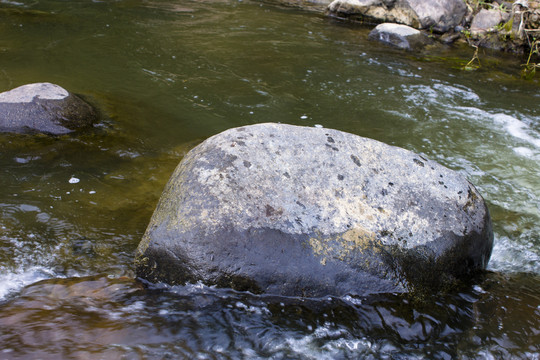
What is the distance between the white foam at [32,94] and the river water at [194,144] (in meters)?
0.57

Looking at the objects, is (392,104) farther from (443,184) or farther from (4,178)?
(4,178)

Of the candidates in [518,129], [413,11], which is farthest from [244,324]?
[413,11]

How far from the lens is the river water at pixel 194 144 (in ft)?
9.05

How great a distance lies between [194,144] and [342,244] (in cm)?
288

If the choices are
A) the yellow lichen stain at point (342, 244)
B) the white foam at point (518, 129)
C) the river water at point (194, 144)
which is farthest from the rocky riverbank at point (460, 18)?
the yellow lichen stain at point (342, 244)

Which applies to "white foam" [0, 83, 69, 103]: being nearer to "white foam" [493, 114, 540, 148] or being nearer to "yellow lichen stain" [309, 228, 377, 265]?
"yellow lichen stain" [309, 228, 377, 265]

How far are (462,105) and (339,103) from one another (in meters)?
2.04

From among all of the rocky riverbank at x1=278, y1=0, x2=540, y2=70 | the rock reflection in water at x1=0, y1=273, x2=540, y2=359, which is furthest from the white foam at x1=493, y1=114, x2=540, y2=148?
the rocky riverbank at x1=278, y1=0, x2=540, y2=70

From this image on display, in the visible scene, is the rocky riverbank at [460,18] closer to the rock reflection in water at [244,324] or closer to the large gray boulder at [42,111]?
the large gray boulder at [42,111]

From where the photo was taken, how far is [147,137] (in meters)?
5.46

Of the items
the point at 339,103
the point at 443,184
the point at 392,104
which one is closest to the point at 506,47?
the point at 392,104

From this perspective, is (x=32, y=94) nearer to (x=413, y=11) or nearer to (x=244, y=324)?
(x=244, y=324)

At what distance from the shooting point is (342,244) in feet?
10.0

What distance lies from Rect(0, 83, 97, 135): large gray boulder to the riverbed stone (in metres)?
7.47
